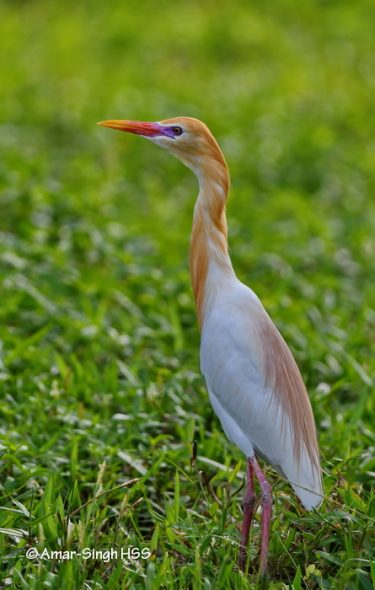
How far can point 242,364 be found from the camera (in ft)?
9.73

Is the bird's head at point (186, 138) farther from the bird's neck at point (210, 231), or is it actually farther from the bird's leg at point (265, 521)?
the bird's leg at point (265, 521)

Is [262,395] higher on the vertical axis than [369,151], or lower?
higher

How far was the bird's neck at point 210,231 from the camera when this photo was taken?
10.0ft

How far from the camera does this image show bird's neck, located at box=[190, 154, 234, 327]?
306 centimetres

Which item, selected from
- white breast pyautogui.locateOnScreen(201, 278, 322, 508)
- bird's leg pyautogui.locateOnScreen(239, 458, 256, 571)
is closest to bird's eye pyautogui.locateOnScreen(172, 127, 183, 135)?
white breast pyautogui.locateOnScreen(201, 278, 322, 508)

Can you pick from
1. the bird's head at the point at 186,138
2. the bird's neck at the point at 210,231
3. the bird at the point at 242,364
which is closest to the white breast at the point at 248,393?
the bird at the point at 242,364

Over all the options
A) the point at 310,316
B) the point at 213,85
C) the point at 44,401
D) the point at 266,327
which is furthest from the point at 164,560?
the point at 213,85

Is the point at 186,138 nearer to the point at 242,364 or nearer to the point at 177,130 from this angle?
the point at 177,130

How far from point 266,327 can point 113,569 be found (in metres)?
0.83

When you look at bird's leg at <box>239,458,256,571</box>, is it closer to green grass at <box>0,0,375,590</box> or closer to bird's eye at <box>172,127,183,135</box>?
green grass at <box>0,0,375,590</box>

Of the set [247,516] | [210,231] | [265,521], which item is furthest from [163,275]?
[265,521]

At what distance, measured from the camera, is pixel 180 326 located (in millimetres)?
4836

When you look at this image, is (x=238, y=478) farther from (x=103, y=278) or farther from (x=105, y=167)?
(x=105, y=167)

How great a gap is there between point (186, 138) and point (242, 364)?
0.71 metres
